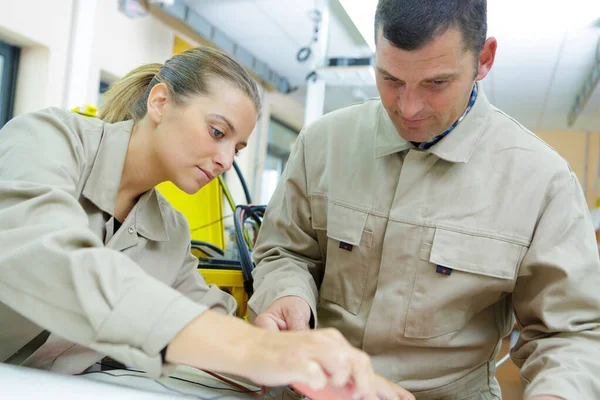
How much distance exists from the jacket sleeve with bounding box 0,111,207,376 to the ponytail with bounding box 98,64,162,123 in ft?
1.89

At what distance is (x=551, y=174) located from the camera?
117cm

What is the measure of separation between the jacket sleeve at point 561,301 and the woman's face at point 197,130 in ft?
2.28

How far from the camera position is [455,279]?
46.1 inches

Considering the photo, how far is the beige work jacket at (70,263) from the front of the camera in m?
0.61

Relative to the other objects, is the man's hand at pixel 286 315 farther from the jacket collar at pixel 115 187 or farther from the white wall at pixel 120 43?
the white wall at pixel 120 43

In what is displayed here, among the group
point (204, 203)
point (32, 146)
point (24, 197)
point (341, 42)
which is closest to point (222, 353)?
point (24, 197)

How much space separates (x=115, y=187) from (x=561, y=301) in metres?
0.93

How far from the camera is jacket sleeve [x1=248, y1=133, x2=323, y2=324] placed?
4.31ft

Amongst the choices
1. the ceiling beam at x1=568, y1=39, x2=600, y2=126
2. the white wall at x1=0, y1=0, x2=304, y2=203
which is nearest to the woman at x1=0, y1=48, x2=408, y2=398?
the white wall at x1=0, y1=0, x2=304, y2=203

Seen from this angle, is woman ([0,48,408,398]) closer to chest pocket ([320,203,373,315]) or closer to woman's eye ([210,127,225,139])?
woman's eye ([210,127,225,139])

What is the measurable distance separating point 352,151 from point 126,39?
Result: 3.80 m

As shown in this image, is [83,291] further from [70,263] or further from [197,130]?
[197,130]

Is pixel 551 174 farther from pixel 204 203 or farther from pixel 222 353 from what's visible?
pixel 204 203

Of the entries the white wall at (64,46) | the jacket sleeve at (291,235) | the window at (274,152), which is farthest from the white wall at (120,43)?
the window at (274,152)
